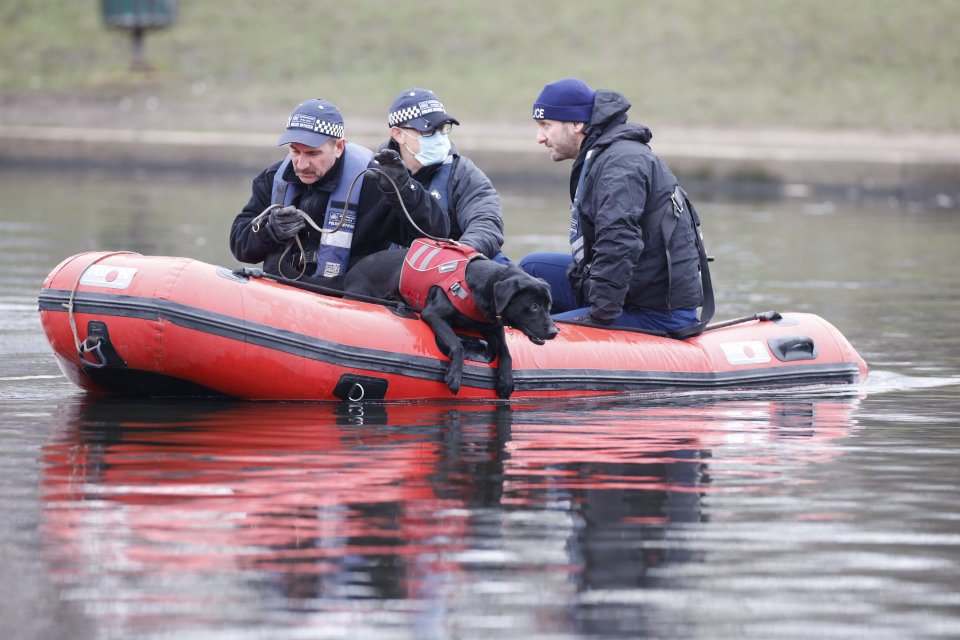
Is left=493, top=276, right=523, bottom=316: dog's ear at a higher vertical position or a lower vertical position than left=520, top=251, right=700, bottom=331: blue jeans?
higher

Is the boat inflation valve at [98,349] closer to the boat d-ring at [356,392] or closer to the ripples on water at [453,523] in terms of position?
the ripples on water at [453,523]

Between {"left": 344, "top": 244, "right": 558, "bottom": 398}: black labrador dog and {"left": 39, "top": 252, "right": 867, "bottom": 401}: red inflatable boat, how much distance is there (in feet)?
0.27

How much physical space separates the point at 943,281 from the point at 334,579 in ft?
33.6

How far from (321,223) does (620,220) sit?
141 cm

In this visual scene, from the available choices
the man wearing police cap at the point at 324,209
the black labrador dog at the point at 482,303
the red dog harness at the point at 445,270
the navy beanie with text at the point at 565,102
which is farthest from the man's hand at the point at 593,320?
the navy beanie with text at the point at 565,102

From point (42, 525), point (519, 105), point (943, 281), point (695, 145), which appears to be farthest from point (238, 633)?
point (519, 105)

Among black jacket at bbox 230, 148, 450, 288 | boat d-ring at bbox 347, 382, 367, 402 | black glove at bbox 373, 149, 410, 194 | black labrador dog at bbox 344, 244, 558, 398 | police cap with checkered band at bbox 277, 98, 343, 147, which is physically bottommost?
boat d-ring at bbox 347, 382, 367, 402

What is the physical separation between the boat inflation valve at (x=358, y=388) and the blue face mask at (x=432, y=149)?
1109mm

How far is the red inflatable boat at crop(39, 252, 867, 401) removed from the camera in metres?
6.95

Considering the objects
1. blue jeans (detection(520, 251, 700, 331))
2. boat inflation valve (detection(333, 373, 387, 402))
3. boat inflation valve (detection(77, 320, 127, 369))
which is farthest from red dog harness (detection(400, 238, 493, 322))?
boat inflation valve (detection(77, 320, 127, 369))

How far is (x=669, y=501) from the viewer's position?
18.6 feet

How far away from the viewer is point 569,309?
821 cm

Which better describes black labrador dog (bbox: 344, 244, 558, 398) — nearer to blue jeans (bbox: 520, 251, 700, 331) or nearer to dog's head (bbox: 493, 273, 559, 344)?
dog's head (bbox: 493, 273, 559, 344)

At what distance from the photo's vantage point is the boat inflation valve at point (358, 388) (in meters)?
7.25
